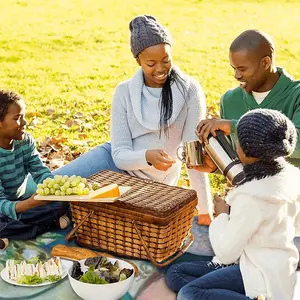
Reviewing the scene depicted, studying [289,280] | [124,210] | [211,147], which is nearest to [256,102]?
[211,147]

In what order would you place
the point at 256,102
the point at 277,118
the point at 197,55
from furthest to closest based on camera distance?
1. the point at 197,55
2. the point at 256,102
3. the point at 277,118

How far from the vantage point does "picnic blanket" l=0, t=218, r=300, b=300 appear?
2.87m

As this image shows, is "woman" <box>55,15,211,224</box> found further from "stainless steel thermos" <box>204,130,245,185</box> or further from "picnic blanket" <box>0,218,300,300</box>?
"stainless steel thermos" <box>204,130,245,185</box>

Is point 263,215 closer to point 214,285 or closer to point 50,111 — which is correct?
point 214,285

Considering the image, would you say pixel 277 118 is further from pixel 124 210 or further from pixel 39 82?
pixel 39 82

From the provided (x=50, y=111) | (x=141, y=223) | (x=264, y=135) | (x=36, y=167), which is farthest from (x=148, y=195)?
(x=50, y=111)

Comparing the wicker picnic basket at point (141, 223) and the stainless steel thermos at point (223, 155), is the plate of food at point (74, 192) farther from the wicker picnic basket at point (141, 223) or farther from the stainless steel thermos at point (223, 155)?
the stainless steel thermos at point (223, 155)

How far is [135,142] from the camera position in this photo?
3730mm

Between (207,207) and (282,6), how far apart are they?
28.5 feet

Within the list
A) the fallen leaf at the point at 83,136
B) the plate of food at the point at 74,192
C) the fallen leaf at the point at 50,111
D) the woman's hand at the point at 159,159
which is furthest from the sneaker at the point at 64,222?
the fallen leaf at the point at 50,111

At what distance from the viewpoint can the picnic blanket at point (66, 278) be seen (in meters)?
2.87

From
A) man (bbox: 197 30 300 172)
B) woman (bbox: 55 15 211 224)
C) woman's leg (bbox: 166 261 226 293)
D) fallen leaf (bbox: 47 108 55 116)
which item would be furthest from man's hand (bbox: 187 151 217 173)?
fallen leaf (bbox: 47 108 55 116)

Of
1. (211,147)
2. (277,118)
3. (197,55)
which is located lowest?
(197,55)

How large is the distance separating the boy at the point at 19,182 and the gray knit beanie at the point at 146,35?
27.5 inches
